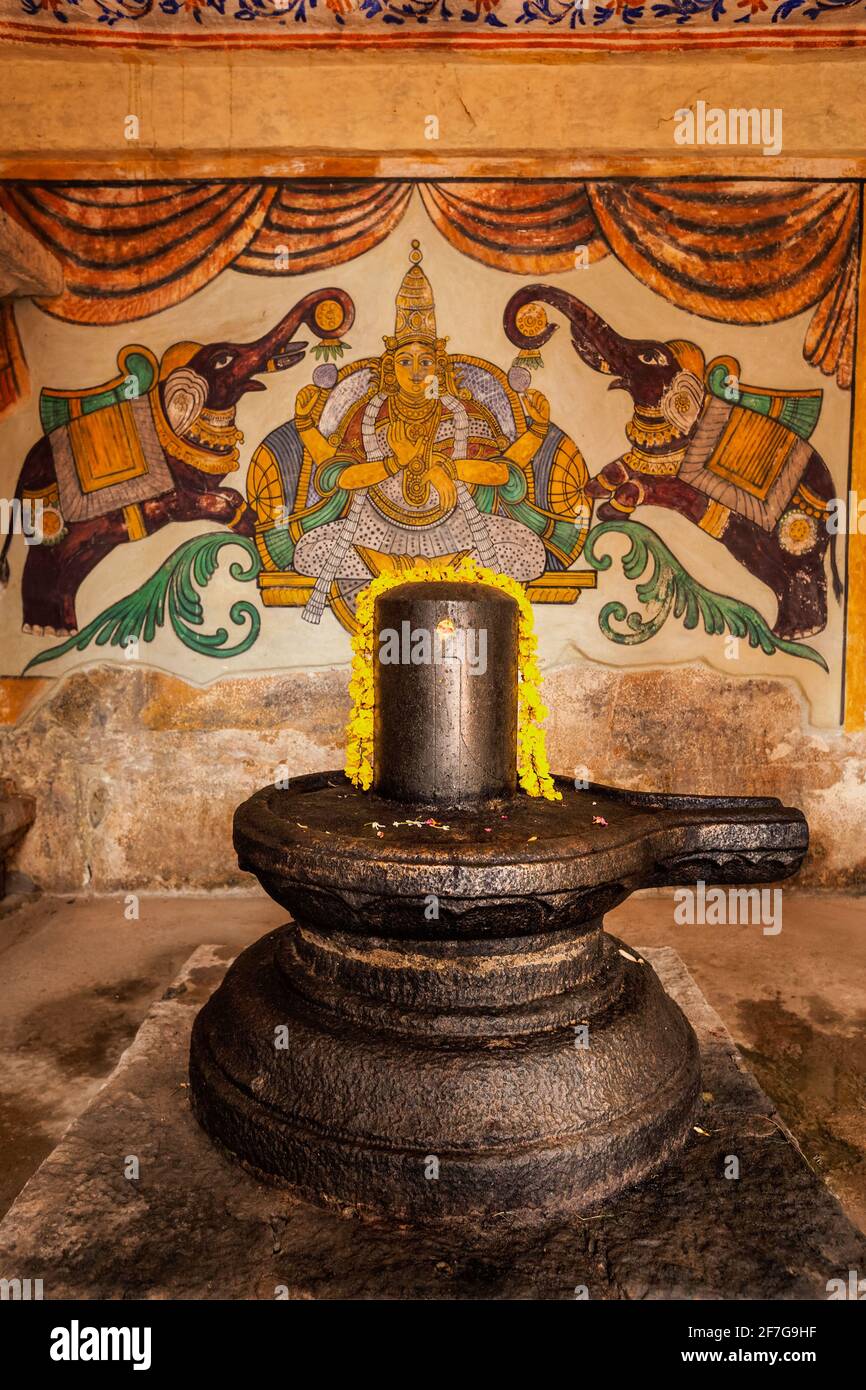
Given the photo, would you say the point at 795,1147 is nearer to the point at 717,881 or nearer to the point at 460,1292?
the point at 717,881

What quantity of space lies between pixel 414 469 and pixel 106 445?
5.39ft

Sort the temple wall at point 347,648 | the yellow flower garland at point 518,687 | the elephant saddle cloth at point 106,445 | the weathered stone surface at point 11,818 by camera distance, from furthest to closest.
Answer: the elephant saddle cloth at point 106,445 < the temple wall at point 347,648 < the weathered stone surface at point 11,818 < the yellow flower garland at point 518,687

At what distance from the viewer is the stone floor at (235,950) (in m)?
2.88

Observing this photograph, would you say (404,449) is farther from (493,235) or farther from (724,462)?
(724,462)

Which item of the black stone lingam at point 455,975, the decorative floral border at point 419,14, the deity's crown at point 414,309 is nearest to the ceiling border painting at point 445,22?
the decorative floral border at point 419,14

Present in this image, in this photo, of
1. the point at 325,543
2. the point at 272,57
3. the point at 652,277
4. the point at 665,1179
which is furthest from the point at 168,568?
the point at 665,1179

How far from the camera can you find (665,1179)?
7.43 feet

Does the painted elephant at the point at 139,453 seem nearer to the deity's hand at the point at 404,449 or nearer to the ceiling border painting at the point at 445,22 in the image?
the deity's hand at the point at 404,449

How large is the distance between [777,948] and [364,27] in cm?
489

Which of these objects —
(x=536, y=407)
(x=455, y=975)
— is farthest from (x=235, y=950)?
(x=536, y=407)

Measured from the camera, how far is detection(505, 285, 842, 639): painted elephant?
499 centimetres

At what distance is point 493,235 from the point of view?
495 cm

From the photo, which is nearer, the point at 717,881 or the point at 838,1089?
the point at 717,881

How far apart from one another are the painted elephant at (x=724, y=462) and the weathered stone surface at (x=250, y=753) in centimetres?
64
